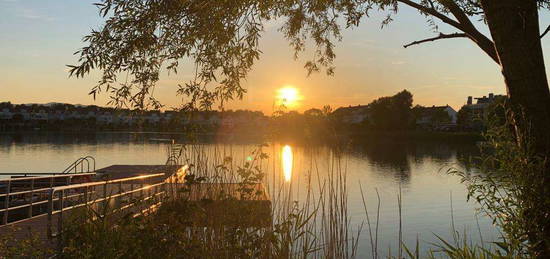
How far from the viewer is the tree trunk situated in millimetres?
4463

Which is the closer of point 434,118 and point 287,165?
point 287,165

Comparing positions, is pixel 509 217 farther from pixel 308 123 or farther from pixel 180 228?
pixel 180 228

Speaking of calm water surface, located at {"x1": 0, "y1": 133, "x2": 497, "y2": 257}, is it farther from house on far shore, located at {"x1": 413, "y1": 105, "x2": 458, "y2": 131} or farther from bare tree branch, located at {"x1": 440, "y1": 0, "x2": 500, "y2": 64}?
house on far shore, located at {"x1": 413, "y1": 105, "x2": 458, "y2": 131}

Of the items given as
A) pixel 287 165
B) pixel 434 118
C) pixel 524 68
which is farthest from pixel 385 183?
pixel 434 118

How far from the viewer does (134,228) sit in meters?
4.91

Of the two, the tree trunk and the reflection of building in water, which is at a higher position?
the tree trunk

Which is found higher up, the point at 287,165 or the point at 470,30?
the point at 470,30

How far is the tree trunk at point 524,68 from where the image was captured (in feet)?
14.6

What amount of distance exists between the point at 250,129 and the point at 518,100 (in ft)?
8.91

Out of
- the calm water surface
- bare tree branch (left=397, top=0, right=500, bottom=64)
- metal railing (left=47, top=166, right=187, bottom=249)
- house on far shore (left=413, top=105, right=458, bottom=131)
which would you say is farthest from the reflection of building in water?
house on far shore (left=413, top=105, right=458, bottom=131)

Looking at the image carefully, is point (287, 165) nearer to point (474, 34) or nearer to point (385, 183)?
point (385, 183)

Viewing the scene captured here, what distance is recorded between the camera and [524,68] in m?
4.56

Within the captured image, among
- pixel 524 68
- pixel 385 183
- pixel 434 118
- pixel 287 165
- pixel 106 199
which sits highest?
pixel 434 118

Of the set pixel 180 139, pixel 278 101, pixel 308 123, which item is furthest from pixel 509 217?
pixel 180 139
